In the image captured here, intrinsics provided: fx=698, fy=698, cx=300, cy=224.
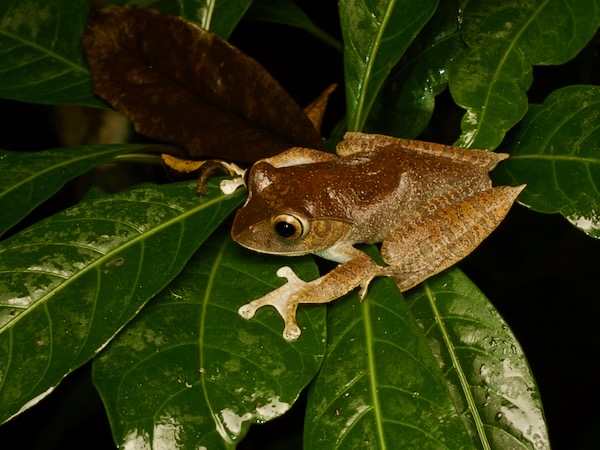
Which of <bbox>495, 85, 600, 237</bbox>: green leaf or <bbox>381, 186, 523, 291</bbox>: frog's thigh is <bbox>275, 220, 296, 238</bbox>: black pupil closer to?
<bbox>381, 186, 523, 291</bbox>: frog's thigh

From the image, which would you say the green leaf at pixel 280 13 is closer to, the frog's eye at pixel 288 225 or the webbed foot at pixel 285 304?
the frog's eye at pixel 288 225

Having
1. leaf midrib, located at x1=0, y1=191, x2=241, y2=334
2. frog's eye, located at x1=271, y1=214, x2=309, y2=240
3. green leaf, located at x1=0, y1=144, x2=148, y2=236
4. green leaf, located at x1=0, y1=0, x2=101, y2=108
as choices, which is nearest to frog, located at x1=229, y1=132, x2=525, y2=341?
frog's eye, located at x1=271, y1=214, x2=309, y2=240

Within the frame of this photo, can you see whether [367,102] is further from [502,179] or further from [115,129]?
[115,129]

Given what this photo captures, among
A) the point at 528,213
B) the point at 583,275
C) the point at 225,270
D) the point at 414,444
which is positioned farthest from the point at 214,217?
the point at 583,275

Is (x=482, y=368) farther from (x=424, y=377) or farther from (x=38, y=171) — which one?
(x=38, y=171)

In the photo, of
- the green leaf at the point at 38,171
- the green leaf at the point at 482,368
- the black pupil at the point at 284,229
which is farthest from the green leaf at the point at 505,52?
the green leaf at the point at 38,171
